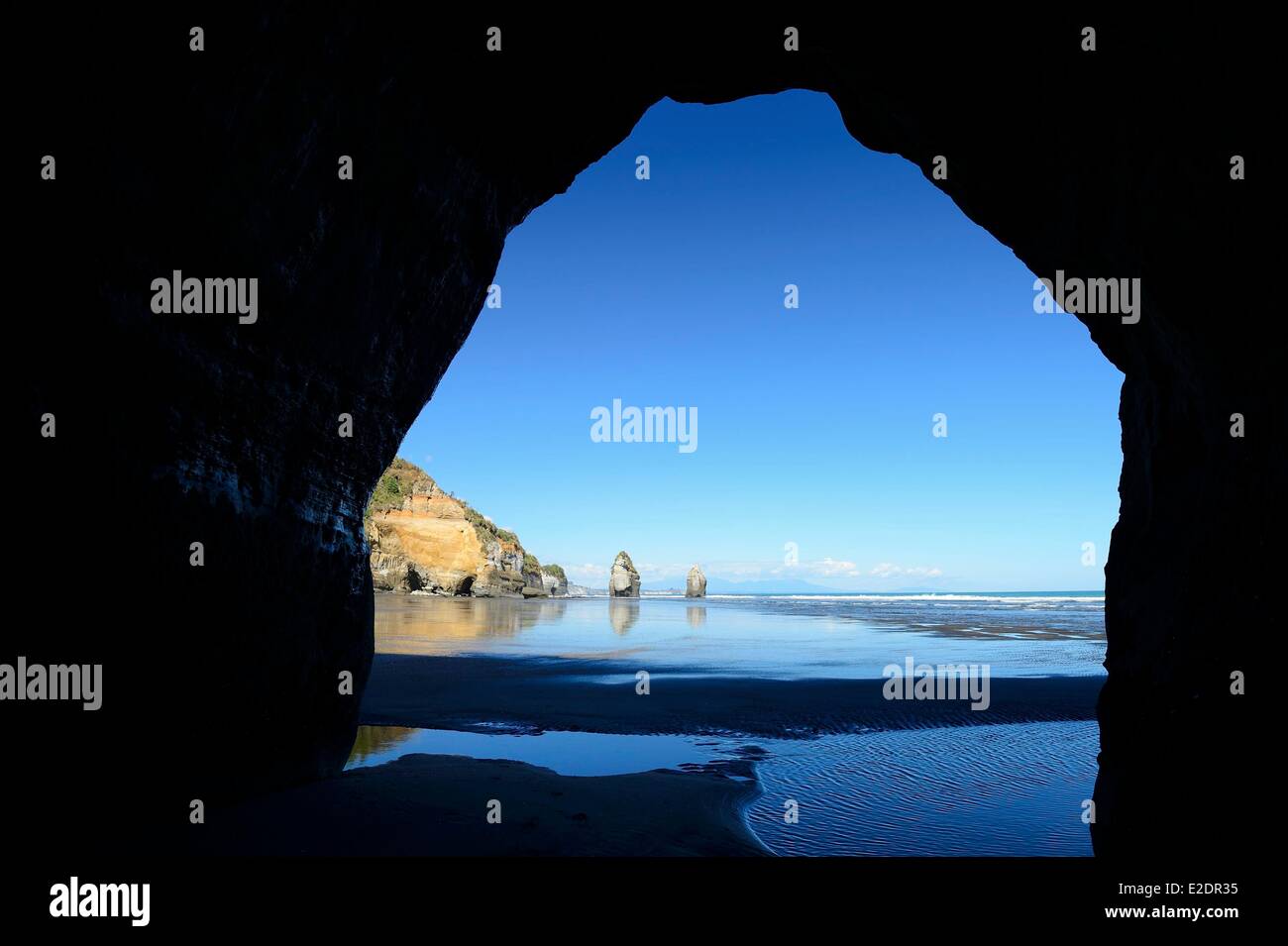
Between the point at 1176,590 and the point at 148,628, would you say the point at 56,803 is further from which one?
the point at 1176,590

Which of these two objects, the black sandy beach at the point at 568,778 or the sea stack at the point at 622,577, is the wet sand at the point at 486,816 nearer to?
the black sandy beach at the point at 568,778

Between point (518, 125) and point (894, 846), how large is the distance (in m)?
9.40

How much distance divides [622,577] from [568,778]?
8740 cm

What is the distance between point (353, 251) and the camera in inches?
309

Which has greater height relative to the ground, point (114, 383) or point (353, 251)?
point (353, 251)

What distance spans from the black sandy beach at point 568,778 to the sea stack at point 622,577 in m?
77.2

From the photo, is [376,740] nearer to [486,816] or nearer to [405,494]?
[486,816]

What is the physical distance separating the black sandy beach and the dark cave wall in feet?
3.02

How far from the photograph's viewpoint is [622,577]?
3770 inches

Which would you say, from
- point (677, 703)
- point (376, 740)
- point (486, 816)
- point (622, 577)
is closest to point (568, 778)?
point (486, 816)

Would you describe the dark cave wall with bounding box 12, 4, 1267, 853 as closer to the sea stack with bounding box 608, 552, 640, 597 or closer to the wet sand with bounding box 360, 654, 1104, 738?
the wet sand with bounding box 360, 654, 1104, 738
